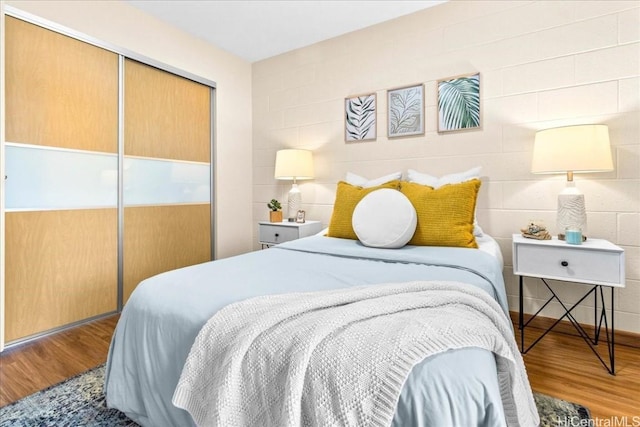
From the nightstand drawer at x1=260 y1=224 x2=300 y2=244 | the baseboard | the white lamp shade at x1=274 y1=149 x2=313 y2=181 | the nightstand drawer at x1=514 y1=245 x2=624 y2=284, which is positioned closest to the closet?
the nightstand drawer at x1=260 y1=224 x2=300 y2=244

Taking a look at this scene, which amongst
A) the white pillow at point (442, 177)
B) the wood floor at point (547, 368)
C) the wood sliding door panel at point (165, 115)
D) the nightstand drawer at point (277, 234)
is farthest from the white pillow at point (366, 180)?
the wood sliding door panel at point (165, 115)

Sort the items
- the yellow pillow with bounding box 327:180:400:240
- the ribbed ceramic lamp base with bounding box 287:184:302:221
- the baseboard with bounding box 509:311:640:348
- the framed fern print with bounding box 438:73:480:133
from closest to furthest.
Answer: the baseboard with bounding box 509:311:640:348 < the yellow pillow with bounding box 327:180:400:240 < the framed fern print with bounding box 438:73:480:133 < the ribbed ceramic lamp base with bounding box 287:184:302:221

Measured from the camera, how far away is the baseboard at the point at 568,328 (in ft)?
6.82

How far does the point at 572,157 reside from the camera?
1901 millimetres

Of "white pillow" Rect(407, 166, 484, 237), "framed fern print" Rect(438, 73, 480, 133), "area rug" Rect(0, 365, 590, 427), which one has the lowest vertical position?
"area rug" Rect(0, 365, 590, 427)

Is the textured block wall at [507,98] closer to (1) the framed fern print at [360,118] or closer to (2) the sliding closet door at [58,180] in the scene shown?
(1) the framed fern print at [360,118]

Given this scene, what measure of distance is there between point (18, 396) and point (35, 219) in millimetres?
1123

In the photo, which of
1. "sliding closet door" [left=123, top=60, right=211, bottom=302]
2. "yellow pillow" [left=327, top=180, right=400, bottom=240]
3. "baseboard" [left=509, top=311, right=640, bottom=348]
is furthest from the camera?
"sliding closet door" [left=123, top=60, right=211, bottom=302]

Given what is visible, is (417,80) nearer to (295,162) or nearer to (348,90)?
(348,90)

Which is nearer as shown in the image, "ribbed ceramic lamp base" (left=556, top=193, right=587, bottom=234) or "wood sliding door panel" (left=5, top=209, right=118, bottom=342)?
"ribbed ceramic lamp base" (left=556, top=193, right=587, bottom=234)

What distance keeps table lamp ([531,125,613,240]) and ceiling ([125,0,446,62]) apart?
1.47m

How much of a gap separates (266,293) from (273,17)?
8.41 ft

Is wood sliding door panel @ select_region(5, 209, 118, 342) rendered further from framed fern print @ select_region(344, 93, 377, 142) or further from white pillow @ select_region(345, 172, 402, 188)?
framed fern print @ select_region(344, 93, 377, 142)

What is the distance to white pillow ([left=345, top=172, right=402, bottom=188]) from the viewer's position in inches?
103
